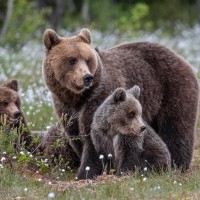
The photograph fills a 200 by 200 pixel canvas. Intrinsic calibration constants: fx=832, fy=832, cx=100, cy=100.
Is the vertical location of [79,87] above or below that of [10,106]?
above

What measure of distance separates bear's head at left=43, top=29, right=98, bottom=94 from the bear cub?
36 cm

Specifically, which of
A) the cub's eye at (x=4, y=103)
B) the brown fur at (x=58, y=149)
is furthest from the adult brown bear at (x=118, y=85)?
the cub's eye at (x=4, y=103)

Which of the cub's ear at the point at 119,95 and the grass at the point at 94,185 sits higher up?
the cub's ear at the point at 119,95

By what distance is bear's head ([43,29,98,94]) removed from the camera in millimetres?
8977

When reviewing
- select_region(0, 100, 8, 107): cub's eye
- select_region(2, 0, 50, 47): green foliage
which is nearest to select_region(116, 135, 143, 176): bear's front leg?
select_region(0, 100, 8, 107): cub's eye

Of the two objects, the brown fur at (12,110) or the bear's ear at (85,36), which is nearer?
the bear's ear at (85,36)

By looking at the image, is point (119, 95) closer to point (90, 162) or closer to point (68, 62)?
point (68, 62)

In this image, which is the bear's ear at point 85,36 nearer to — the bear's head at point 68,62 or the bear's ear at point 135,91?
the bear's head at point 68,62

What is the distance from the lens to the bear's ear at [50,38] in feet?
29.9

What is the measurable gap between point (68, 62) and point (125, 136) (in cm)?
103

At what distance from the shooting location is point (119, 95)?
8.84 m

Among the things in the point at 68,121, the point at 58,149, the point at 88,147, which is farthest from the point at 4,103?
the point at 88,147

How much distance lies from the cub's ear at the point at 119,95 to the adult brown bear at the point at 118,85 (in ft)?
1.00

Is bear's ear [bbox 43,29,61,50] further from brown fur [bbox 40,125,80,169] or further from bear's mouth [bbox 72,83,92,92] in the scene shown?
brown fur [bbox 40,125,80,169]
